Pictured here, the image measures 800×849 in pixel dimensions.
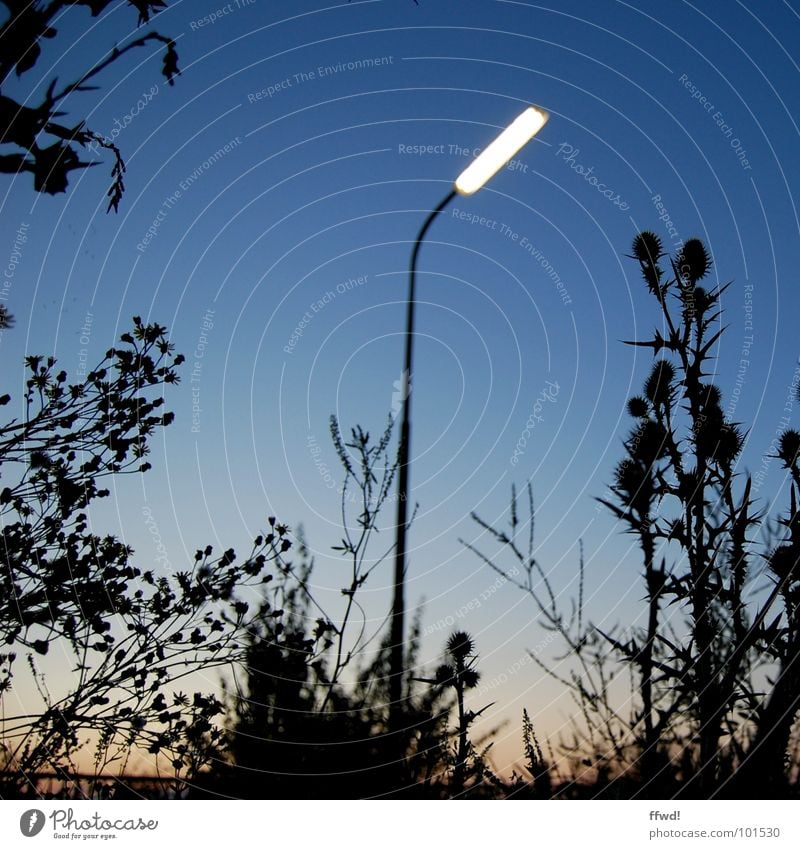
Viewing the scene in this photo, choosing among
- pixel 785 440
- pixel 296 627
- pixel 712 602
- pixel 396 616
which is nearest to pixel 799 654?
pixel 712 602

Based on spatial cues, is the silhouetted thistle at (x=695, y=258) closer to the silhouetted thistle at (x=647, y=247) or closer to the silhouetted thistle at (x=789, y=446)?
the silhouetted thistle at (x=647, y=247)

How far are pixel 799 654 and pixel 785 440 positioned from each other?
167cm

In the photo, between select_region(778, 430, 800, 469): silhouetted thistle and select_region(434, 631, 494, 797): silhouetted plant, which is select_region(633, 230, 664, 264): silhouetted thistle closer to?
select_region(778, 430, 800, 469): silhouetted thistle

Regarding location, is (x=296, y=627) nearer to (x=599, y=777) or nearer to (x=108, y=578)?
(x=108, y=578)

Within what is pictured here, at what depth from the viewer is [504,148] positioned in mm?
4078
